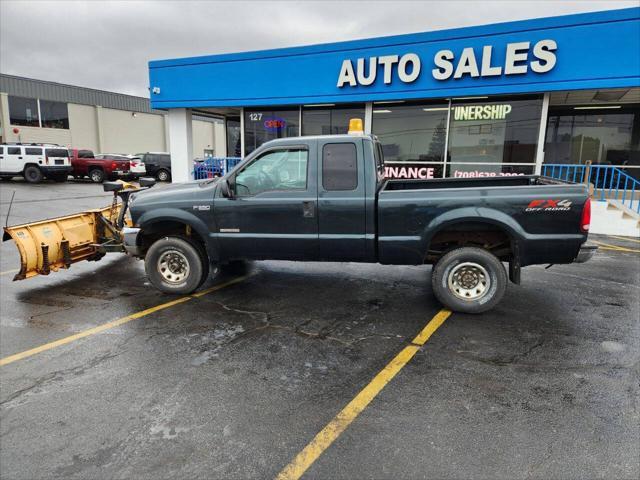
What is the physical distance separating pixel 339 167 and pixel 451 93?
7.32m

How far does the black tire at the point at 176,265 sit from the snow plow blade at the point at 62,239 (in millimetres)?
1223

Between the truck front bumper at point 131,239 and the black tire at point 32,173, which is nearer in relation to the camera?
the truck front bumper at point 131,239

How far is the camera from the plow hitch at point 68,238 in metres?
5.78

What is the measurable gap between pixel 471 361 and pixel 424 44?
956 centimetres

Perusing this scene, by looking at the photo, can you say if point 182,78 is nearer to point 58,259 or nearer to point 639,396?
point 58,259

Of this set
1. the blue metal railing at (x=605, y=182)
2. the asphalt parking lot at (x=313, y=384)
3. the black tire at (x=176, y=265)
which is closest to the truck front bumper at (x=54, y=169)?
the asphalt parking lot at (x=313, y=384)

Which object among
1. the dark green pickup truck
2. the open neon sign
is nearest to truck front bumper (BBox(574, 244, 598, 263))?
the dark green pickup truck

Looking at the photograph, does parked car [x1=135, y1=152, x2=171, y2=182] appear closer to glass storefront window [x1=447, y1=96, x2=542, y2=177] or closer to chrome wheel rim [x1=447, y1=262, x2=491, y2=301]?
glass storefront window [x1=447, y1=96, x2=542, y2=177]

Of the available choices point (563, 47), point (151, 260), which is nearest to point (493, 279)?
point (151, 260)

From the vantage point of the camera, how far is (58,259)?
619 centimetres

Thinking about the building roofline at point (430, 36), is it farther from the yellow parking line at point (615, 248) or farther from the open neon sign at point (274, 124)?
the yellow parking line at point (615, 248)

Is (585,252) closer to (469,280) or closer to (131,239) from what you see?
(469,280)

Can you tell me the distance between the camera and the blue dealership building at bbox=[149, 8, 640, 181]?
1003 centimetres

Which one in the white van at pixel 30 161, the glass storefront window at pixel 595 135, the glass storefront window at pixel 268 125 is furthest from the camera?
the white van at pixel 30 161
